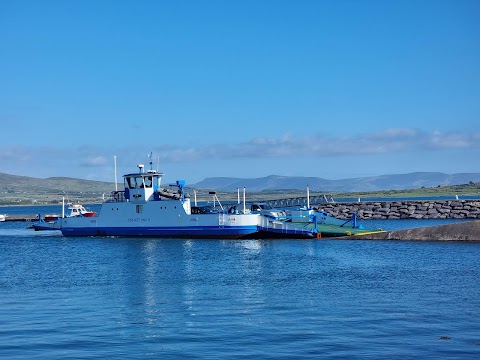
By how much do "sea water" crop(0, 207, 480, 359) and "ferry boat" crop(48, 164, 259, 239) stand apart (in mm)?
12169

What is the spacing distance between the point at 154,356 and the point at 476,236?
35.6m

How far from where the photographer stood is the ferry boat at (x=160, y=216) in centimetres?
6419

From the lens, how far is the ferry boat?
6419 cm

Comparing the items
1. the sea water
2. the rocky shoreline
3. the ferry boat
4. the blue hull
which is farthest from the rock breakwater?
the sea water

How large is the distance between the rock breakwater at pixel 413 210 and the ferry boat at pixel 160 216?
38.0 m

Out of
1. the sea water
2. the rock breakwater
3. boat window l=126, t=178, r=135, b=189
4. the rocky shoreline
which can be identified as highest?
boat window l=126, t=178, r=135, b=189

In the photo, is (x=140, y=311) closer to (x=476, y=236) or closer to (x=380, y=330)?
(x=380, y=330)

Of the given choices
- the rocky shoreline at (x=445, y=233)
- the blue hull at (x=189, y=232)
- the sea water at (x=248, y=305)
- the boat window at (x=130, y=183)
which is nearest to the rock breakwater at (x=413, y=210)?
the blue hull at (x=189, y=232)

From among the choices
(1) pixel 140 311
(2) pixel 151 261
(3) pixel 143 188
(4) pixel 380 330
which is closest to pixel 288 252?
(2) pixel 151 261

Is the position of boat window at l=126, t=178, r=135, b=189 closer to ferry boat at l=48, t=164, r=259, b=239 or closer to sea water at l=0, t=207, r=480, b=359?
ferry boat at l=48, t=164, r=259, b=239

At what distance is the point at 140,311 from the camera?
2739cm

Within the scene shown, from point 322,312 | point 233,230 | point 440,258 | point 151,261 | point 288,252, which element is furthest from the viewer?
point 233,230

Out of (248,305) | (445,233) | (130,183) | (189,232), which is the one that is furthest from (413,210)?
(248,305)

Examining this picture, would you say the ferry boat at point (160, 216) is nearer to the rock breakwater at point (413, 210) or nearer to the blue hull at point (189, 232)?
the blue hull at point (189, 232)
